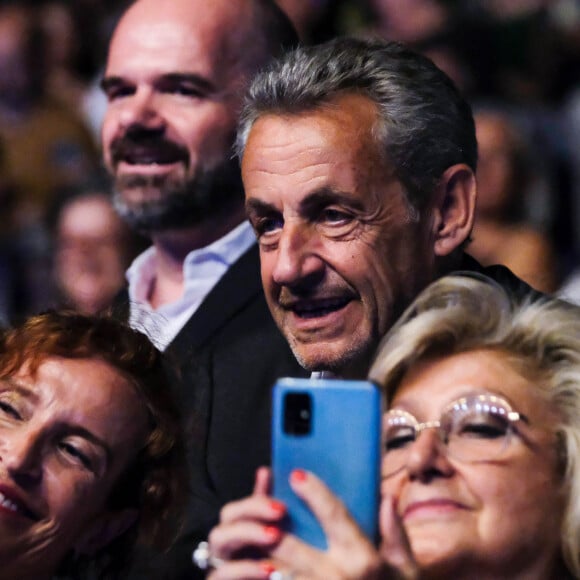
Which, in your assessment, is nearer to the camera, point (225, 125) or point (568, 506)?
point (568, 506)

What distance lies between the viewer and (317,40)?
21.8 feet

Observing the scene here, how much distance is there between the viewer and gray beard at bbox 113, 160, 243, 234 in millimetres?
3602

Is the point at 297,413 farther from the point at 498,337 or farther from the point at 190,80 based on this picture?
the point at 190,80

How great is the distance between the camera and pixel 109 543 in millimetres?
2730

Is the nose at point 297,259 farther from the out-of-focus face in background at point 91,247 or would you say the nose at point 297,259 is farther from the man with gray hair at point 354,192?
the out-of-focus face in background at point 91,247

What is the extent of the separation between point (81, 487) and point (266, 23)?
1.54 meters

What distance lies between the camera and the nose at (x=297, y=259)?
104 inches

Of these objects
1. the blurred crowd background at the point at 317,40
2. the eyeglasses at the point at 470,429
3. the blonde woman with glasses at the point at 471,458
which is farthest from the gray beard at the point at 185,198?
the eyeglasses at the point at 470,429

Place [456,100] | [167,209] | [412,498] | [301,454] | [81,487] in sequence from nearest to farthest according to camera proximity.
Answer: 1. [301,454]
2. [412,498]
3. [81,487]
4. [456,100]
5. [167,209]

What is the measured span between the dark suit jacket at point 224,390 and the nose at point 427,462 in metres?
0.81

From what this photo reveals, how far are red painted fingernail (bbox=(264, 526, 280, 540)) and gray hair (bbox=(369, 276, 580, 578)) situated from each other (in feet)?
1.62

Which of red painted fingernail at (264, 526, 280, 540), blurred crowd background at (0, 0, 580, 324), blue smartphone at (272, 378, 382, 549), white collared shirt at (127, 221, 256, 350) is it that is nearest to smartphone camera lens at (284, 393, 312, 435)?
blue smartphone at (272, 378, 382, 549)

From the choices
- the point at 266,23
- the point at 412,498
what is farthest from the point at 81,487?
the point at 266,23

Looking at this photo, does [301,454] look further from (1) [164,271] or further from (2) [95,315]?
(1) [164,271]
